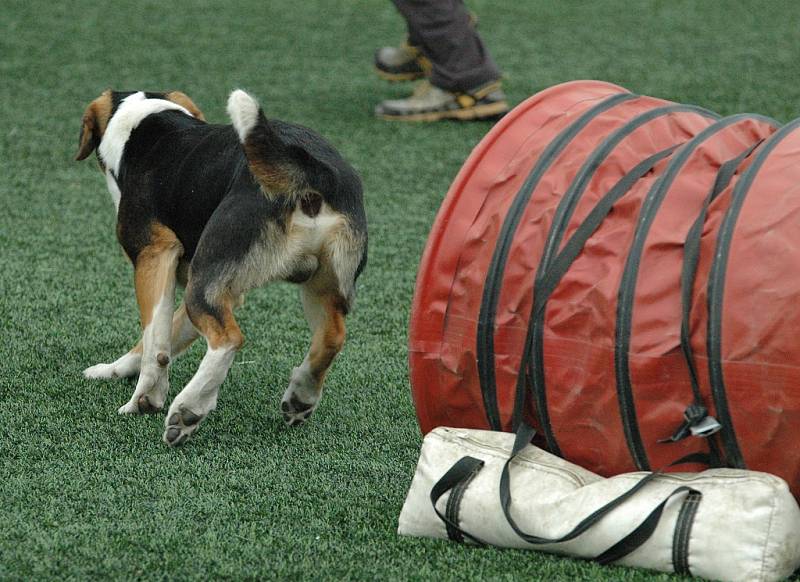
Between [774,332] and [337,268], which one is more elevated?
[774,332]

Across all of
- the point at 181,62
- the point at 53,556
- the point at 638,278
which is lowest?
the point at 181,62

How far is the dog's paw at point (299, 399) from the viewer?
3.39 metres

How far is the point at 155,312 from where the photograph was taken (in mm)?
3520

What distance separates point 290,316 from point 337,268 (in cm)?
111

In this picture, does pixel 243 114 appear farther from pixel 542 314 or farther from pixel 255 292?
pixel 255 292

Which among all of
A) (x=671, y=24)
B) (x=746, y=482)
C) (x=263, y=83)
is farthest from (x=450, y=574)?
(x=671, y=24)

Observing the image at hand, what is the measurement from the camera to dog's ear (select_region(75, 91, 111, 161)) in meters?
3.86

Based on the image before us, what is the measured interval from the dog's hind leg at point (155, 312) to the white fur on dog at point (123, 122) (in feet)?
1.06

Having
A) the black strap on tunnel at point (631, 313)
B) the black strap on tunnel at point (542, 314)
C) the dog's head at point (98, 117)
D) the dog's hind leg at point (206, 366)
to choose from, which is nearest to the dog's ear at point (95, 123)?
the dog's head at point (98, 117)

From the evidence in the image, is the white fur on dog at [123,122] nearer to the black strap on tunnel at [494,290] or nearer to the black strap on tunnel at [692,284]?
the black strap on tunnel at [494,290]

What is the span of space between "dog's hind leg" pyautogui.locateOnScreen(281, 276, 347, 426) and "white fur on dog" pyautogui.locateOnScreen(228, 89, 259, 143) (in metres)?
0.49

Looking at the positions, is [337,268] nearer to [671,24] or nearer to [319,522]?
[319,522]

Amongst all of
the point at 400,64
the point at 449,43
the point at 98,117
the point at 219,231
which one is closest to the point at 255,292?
the point at 98,117

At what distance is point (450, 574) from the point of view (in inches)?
100
